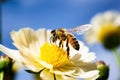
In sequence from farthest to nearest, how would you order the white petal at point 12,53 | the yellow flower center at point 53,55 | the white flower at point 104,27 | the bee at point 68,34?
the white flower at point 104,27
the bee at point 68,34
the yellow flower center at point 53,55
the white petal at point 12,53

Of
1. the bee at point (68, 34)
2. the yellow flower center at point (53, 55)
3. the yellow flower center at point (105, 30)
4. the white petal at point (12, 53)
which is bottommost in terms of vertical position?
the white petal at point (12, 53)

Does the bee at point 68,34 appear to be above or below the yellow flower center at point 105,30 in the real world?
below

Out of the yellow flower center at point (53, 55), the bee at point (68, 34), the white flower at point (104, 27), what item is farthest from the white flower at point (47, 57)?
the white flower at point (104, 27)

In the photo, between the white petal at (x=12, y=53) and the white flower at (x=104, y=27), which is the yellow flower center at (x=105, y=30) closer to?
the white flower at (x=104, y=27)

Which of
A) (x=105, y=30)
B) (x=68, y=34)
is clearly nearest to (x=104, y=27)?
(x=105, y=30)

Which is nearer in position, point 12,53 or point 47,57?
point 12,53

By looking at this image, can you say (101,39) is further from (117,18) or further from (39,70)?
(39,70)

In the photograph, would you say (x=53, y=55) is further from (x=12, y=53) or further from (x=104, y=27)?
(x=104, y=27)
